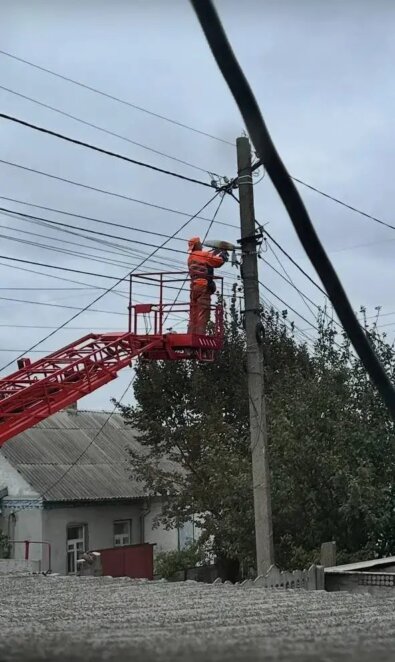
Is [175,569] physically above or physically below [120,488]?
below

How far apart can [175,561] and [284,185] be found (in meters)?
21.5

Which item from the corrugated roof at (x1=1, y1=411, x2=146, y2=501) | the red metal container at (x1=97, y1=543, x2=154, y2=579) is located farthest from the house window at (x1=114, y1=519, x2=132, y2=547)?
the red metal container at (x1=97, y1=543, x2=154, y2=579)

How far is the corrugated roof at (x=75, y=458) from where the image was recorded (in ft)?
78.8

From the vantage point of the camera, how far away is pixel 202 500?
68.0 ft

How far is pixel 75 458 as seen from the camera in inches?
1035

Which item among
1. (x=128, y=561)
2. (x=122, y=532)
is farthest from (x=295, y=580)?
(x=122, y=532)

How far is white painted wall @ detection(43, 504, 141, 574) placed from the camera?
23.4 meters

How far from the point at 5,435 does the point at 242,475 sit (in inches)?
249

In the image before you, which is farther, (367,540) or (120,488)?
(120,488)

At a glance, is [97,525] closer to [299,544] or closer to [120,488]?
[120,488]

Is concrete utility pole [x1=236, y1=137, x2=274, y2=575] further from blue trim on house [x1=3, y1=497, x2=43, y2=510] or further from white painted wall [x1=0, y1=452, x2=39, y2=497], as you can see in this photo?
white painted wall [x1=0, y1=452, x2=39, y2=497]

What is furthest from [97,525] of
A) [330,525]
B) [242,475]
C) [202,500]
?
[330,525]

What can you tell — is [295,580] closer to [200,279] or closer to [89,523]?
[200,279]

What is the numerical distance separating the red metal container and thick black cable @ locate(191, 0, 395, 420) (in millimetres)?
15632
